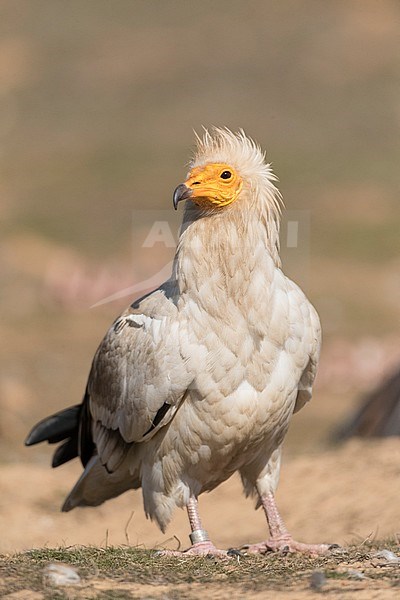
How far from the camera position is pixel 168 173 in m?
36.5

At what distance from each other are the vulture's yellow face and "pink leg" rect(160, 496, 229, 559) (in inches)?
67.3

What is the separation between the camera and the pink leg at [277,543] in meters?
6.17

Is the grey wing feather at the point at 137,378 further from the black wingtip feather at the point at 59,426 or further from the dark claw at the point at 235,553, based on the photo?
the dark claw at the point at 235,553

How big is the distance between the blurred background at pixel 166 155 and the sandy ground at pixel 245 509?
1932 millimetres

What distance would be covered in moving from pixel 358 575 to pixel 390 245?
25.0 meters

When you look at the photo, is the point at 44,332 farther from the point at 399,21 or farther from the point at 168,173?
the point at 399,21

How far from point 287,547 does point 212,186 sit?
2.01 meters

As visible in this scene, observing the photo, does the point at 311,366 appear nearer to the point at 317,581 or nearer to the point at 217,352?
the point at 217,352

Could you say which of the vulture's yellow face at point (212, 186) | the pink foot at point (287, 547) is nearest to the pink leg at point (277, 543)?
the pink foot at point (287, 547)

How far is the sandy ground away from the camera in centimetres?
907

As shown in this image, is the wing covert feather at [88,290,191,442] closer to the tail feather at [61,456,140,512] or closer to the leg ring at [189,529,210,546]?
the tail feather at [61,456,140,512]

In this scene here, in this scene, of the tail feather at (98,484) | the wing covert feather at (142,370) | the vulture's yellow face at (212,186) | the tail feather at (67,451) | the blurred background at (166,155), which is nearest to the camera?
the wing covert feather at (142,370)

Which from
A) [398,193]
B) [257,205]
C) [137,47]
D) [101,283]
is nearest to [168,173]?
[398,193]

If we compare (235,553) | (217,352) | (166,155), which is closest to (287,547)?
(235,553)
